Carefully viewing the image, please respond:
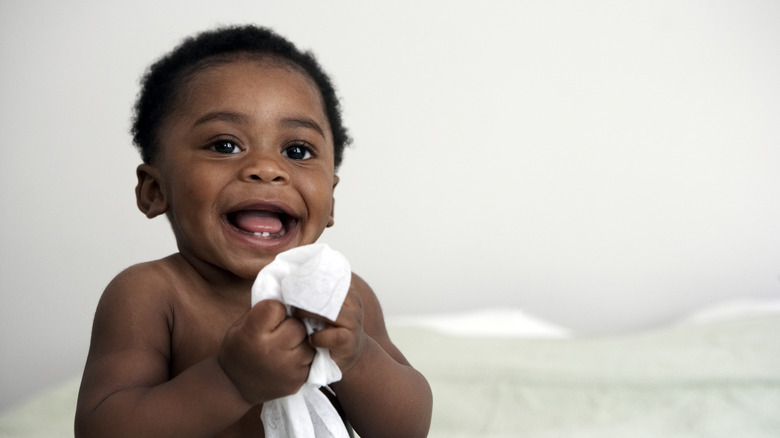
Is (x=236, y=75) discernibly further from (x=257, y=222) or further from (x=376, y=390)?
(x=376, y=390)

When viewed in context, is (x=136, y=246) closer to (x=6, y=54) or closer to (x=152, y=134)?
(x=6, y=54)

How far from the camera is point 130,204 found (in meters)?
2.18

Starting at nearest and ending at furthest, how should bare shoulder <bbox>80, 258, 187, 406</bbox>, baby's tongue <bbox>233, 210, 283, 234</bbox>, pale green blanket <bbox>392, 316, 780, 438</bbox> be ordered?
1. bare shoulder <bbox>80, 258, 187, 406</bbox>
2. baby's tongue <bbox>233, 210, 283, 234</bbox>
3. pale green blanket <bbox>392, 316, 780, 438</bbox>

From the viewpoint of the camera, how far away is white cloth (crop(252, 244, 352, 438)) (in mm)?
785

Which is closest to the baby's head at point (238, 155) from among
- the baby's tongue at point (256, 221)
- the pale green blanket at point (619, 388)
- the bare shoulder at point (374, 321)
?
the baby's tongue at point (256, 221)

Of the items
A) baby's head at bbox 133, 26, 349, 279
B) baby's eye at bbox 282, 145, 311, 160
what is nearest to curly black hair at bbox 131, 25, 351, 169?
baby's head at bbox 133, 26, 349, 279

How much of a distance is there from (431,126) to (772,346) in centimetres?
104

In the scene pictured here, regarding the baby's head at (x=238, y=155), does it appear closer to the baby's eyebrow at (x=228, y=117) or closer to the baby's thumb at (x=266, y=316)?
the baby's eyebrow at (x=228, y=117)

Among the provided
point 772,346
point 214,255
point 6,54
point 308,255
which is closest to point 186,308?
point 214,255

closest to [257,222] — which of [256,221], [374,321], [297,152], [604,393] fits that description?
[256,221]

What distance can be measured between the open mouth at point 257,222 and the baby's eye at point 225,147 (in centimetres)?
7

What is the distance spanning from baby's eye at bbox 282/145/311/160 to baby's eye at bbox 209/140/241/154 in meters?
0.06

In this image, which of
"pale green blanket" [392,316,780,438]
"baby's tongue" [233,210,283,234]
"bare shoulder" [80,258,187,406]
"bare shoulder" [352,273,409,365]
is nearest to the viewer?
"bare shoulder" [80,258,187,406]

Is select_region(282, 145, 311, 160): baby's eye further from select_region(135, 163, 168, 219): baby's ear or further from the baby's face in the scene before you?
select_region(135, 163, 168, 219): baby's ear
